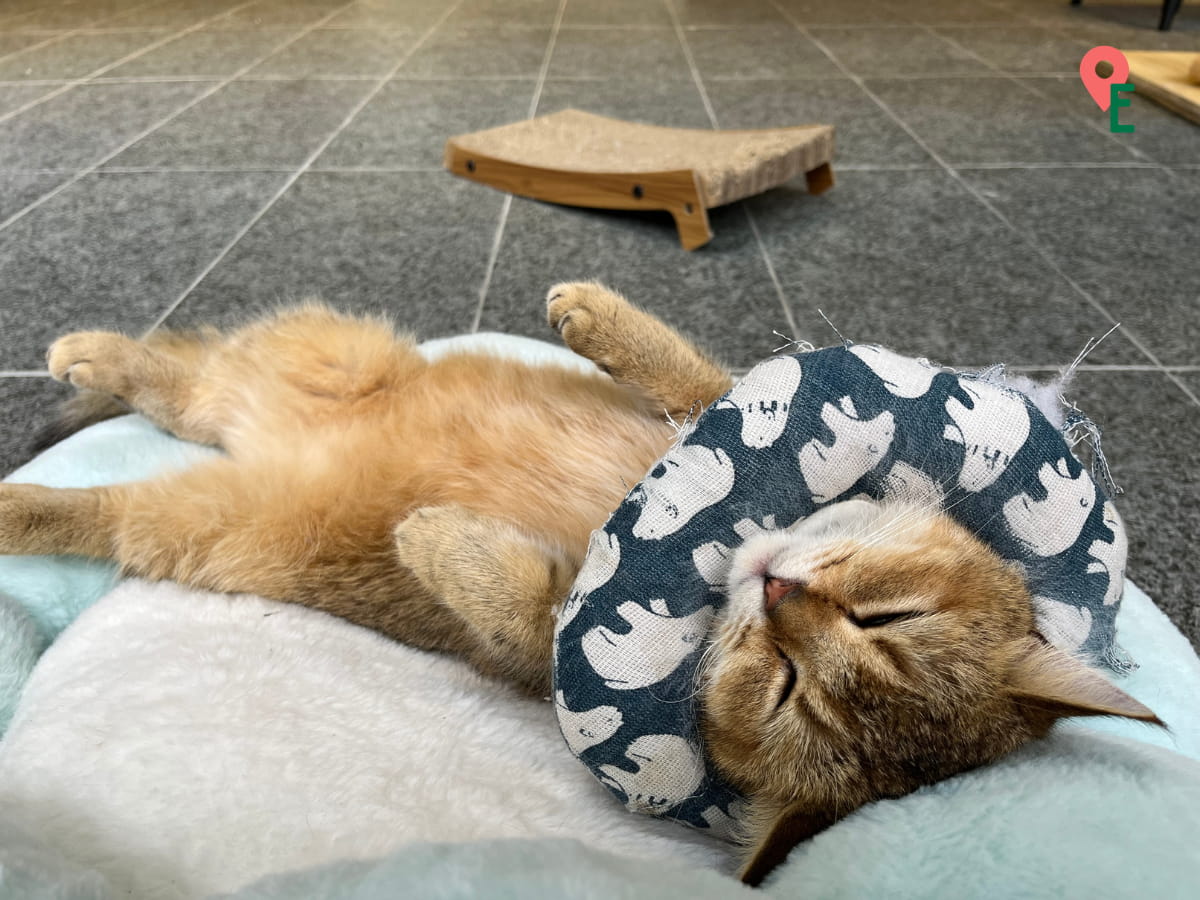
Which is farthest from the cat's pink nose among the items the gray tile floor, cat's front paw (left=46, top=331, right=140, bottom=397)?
cat's front paw (left=46, top=331, right=140, bottom=397)

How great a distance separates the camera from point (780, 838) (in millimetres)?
637

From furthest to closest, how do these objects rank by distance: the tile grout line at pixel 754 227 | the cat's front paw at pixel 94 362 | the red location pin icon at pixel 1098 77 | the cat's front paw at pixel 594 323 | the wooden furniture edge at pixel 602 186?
the red location pin icon at pixel 1098 77 < the wooden furniture edge at pixel 602 186 < the tile grout line at pixel 754 227 < the cat's front paw at pixel 94 362 < the cat's front paw at pixel 594 323

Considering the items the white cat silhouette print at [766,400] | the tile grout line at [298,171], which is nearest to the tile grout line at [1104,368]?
the white cat silhouette print at [766,400]

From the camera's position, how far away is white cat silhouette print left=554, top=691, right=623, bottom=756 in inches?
26.5

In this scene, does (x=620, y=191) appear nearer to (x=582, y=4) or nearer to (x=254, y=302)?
(x=254, y=302)

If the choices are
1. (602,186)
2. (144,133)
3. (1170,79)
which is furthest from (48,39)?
(1170,79)

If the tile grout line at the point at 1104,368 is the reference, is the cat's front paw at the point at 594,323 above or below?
above

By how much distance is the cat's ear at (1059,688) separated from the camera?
2.09 ft

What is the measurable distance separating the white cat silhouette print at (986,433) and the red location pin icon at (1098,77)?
10.4ft

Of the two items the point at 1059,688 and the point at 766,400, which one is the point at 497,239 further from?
the point at 1059,688

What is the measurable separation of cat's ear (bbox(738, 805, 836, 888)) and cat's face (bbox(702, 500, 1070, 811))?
2 cm

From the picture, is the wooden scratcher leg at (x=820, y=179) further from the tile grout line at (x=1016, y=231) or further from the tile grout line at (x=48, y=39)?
the tile grout line at (x=48, y=39)

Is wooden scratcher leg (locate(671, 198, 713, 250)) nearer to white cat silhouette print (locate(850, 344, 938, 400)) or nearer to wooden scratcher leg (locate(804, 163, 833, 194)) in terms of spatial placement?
wooden scratcher leg (locate(804, 163, 833, 194))

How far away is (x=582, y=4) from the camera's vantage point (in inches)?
188
